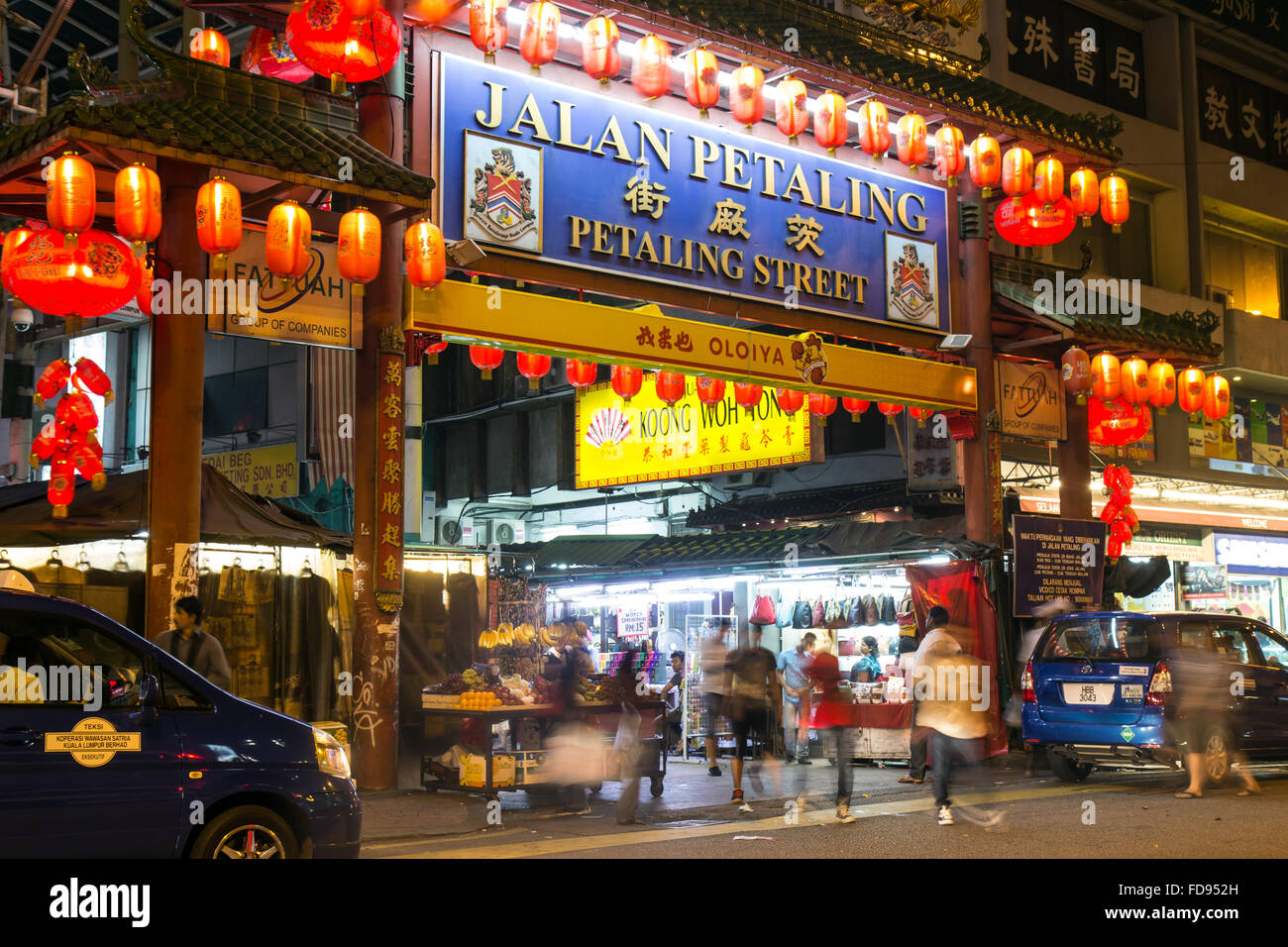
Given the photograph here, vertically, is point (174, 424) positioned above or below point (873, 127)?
below

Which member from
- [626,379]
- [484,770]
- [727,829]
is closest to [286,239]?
[484,770]

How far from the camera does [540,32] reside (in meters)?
14.4

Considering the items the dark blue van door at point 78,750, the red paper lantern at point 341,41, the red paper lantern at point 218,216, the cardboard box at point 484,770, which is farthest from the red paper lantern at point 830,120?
the dark blue van door at point 78,750

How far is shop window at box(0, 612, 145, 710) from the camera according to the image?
23.7ft

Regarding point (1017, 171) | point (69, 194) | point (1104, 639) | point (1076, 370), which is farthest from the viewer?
point (1076, 370)

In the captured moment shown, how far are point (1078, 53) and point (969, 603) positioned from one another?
1457cm

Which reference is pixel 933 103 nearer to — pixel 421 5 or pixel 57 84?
pixel 421 5

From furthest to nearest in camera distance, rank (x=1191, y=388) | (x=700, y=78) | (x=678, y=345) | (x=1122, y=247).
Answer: (x=1122, y=247) → (x=1191, y=388) → (x=678, y=345) → (x=700, y=78)

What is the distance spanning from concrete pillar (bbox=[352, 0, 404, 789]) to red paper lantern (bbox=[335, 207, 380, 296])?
116cm

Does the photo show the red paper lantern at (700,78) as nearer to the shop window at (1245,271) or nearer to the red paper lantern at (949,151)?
the red paper lantern at (949,151)

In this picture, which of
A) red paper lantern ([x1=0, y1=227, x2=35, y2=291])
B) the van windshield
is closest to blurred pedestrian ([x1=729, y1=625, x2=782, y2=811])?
the van windshield

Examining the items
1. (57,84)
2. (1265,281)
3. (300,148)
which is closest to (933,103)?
(300,148)

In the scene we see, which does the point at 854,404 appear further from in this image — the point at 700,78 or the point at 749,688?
the point at 749,688

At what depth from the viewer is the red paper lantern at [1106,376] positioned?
20.3 m
